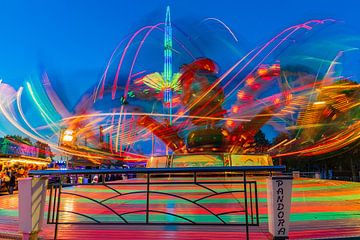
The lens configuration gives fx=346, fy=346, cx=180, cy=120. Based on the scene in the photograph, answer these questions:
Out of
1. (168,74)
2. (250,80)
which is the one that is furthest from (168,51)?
(250,80)

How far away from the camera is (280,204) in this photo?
16.4 feet

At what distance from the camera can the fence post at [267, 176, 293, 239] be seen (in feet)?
16.4

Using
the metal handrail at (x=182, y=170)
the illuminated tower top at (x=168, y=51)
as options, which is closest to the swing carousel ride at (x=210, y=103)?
the illuminated tower top at (x=168, y=51)

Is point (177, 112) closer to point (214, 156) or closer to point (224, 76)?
point (224, 76)

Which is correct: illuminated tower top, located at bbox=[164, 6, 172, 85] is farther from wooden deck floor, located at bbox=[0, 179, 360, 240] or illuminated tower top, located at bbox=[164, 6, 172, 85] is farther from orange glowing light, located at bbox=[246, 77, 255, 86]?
wooden deck floor, located at bbox=[0, 179, 360, 240]

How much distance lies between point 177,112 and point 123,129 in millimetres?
6140

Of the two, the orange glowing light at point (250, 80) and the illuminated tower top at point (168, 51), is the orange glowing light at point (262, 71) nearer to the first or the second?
the orange glowing light at point (250, 80)

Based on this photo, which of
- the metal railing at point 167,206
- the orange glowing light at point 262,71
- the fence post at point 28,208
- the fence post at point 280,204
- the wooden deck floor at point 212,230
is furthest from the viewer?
the orange glowing light at point 262,71

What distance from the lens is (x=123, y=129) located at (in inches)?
1276

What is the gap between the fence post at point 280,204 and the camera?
16.4 feet

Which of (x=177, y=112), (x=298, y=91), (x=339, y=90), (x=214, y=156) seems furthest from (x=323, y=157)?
(x=214, y=156)

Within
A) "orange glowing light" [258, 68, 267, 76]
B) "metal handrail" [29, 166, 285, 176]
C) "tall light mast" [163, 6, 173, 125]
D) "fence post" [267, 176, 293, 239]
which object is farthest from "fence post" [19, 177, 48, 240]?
"orange glowing light" [258, 68, 267, 76]

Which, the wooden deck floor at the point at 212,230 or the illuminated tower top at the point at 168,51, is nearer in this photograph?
the wooden deck floor at the point at 212,230

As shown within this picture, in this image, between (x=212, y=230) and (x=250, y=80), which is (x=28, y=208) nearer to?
(x=212, y=230)
